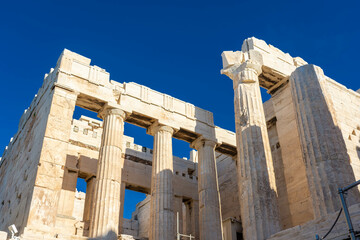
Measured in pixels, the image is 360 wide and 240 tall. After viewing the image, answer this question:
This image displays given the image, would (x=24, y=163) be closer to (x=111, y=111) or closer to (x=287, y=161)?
(x=111, y=111)

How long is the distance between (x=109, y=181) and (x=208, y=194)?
642 centimetres

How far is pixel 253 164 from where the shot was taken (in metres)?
18.1

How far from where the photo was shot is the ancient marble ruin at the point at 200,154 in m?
16.4

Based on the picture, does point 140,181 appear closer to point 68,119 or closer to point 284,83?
point 68,119

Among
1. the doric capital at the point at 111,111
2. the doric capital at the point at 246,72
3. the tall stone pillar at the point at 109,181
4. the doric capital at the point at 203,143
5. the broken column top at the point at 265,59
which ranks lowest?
the tall stone pillar at the point at 109,181

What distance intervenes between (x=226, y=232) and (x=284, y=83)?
389 inches

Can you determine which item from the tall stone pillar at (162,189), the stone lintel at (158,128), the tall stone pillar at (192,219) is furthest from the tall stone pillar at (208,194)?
the tall stone pillar at (192,219)

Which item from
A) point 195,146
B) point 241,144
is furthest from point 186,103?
point 241,144

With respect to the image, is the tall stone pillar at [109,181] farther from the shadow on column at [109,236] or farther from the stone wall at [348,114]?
the stone wall at [348,114]

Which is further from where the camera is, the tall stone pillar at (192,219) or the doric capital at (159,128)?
the tall stone pillar at (192,219)

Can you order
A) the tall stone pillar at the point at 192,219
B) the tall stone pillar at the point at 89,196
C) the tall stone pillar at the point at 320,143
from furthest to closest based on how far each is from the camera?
the tall stone pillar at the point at 192,219 → the tall stone pillar at the point at 89,196 → the tall stone pillar at the point at 320,143

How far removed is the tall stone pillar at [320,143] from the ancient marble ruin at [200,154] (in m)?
0.05

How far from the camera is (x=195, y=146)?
25500 millimetres

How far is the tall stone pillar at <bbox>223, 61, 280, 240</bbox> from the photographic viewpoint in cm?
1652
